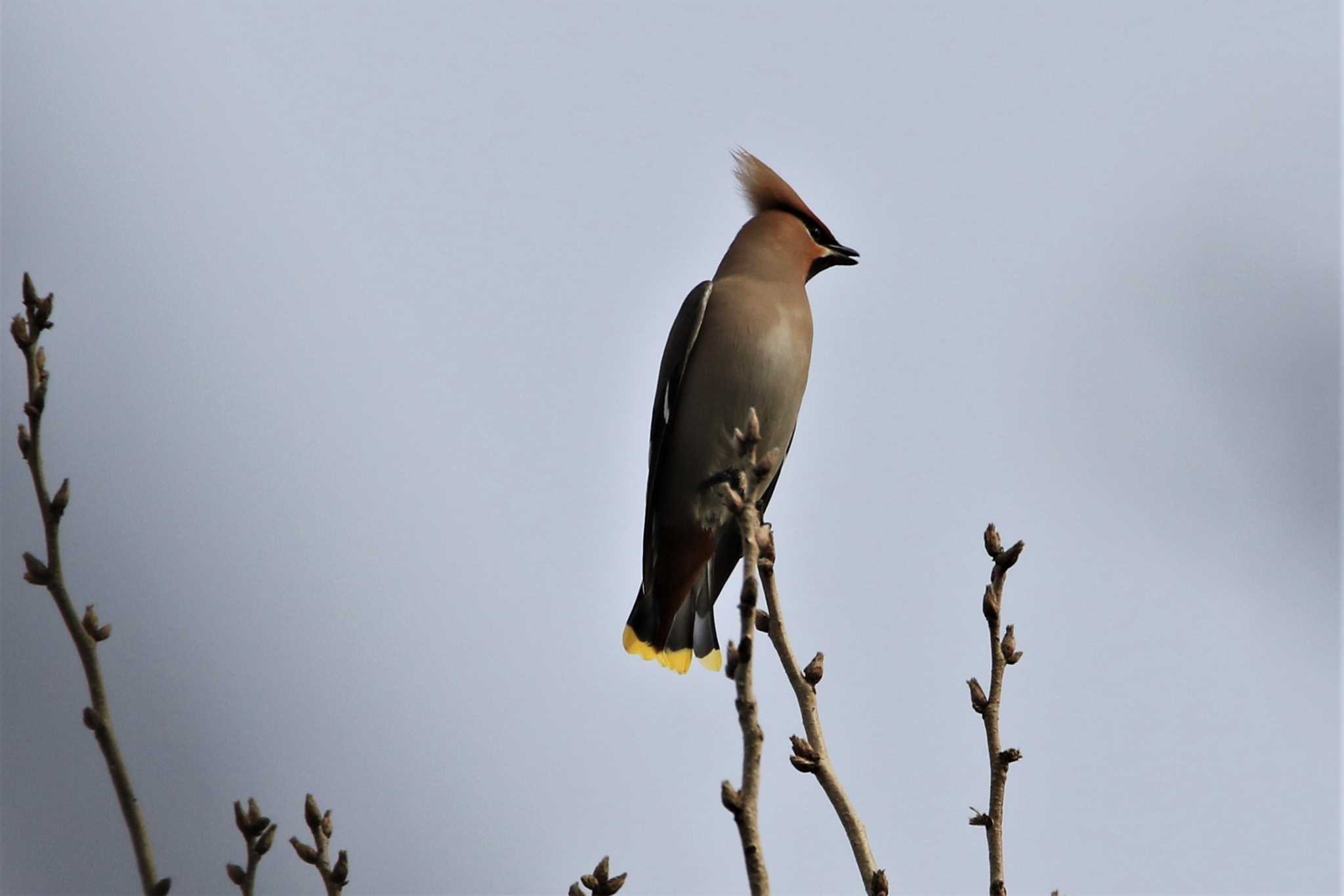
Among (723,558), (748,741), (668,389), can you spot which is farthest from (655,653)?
(748,741)

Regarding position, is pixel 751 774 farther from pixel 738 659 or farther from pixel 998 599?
pixel 998 599

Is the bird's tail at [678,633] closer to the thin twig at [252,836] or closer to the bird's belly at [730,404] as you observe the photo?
the bird's belly at [730,404]

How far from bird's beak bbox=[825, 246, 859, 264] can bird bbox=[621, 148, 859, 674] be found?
3 centimetres

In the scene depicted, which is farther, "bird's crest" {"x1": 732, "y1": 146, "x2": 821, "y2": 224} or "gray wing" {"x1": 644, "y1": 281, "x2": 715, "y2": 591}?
"bird's crest" {"x1": 732, "y1": 146, "x2": 821, "y2": 224}

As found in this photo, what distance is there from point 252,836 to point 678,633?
2.89 m

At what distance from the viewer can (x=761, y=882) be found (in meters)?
1.99

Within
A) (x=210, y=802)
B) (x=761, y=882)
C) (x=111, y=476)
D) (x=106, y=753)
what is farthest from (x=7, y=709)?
(x=761, y=882)

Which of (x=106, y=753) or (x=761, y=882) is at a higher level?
(x=761, y=882)

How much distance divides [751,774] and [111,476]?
2851mm

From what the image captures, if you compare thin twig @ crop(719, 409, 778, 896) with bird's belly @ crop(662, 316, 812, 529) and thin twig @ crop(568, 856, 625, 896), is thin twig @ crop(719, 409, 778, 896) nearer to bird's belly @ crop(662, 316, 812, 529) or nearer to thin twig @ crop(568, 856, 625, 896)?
thin twig @ crop(568, 856, 625, 896)

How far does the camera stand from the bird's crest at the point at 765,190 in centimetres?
530

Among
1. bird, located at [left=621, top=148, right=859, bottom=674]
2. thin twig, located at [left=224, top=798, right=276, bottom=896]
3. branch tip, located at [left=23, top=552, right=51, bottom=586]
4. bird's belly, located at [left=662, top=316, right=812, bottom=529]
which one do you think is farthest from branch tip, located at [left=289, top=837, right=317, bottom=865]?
bird's belly, located at [left=662, top=316, right=812, bottom=529]

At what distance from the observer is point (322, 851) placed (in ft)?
7.37

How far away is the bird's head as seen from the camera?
508cm
